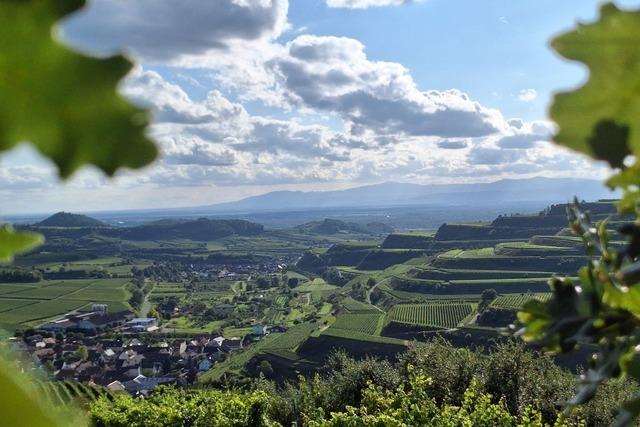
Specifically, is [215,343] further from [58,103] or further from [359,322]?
[58,103]

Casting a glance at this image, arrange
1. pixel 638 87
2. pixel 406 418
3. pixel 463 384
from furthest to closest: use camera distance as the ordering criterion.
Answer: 1. pixel 463 384
2. pixel 406 418
3. pixel 638 87

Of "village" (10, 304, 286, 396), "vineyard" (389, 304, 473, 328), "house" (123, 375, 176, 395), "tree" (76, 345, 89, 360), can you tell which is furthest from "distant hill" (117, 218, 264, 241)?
"house" (123, 375, 176, 395)

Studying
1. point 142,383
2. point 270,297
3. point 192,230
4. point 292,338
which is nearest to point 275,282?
point 270,297

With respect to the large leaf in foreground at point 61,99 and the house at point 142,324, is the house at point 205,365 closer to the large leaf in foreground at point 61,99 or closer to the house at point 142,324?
the house at point 142,324

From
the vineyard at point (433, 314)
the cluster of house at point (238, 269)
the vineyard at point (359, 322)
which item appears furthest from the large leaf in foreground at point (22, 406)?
the cluster of house at point (238, 269)

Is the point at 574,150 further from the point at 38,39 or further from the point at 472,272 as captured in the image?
the point at 472,272

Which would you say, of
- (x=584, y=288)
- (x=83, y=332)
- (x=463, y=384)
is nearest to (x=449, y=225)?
(x=83, y=332)

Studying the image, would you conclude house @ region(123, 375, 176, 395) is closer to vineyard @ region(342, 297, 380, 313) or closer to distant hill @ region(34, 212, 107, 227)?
vineyard @ region(342, 297, 380, 313)
